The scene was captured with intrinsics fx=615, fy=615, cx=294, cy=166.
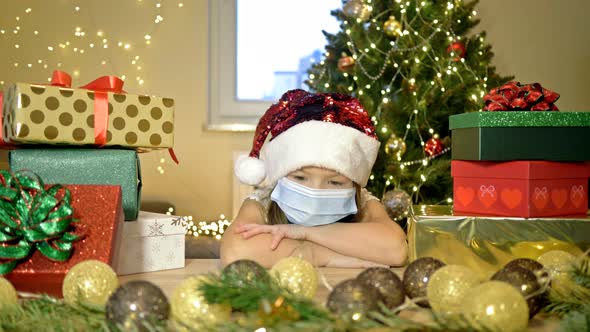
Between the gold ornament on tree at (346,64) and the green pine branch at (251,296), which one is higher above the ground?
the gold ornament on tree at (346,64)

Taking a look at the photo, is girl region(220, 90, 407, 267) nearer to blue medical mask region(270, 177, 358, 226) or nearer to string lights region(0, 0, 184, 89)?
blue medical mask region(270, 177, 358, 226)

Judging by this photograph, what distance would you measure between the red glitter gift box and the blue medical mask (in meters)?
0.40

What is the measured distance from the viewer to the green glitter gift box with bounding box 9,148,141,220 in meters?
1.12

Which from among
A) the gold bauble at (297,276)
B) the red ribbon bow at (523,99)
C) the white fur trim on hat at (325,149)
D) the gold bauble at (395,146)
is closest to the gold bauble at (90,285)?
the gold bauble at (297,276)

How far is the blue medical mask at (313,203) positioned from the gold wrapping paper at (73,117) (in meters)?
0.28

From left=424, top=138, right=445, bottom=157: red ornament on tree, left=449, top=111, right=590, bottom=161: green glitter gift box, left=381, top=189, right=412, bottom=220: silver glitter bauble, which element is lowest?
left=381, top=189, right=412, bottom=220: silver glitter bauble

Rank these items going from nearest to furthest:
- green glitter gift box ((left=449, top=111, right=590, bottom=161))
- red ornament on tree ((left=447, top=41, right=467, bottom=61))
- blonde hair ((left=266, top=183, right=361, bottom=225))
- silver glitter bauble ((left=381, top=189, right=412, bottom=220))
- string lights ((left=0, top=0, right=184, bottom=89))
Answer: green glitter gift box ((left=449, top=111, right=590, bottom=161))
blonde hair ((left=266, top=183, right=361, bottom=225))
silver glitter bauble ((left=381, top=189, right=412, bottom=220))
red ornament on tree ((left=447, top=41, right=467, bottom=61))
string lights ((left=0, top=0, right=184, bottom=89))

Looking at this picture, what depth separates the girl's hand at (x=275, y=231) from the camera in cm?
124

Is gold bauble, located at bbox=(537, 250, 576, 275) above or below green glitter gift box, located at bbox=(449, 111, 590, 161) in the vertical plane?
below

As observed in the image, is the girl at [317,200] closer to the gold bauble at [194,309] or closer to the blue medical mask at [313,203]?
the blue medical mask at [313,203]

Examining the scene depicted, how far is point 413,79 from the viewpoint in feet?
8.59

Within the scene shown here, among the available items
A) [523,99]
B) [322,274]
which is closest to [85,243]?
[322,274]

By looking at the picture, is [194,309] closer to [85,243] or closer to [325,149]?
[85,243]

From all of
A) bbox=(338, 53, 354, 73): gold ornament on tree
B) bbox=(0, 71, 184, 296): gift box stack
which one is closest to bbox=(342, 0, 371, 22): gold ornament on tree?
bbox=(338, 53, 354, 73): gold ornament on tree
